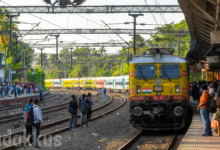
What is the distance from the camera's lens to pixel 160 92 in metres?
12.1

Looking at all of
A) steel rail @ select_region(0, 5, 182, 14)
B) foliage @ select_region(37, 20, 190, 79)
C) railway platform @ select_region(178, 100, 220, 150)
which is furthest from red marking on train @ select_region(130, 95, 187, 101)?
foliage @ select_region(37, 20, 190, 79)

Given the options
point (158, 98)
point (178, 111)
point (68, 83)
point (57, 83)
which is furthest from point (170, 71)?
point (57, 83)

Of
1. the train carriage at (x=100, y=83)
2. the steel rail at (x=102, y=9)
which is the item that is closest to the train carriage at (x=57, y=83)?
the train carriage at (x=100, y=83)

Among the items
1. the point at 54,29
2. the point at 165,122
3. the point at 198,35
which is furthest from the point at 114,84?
the point at 165,122

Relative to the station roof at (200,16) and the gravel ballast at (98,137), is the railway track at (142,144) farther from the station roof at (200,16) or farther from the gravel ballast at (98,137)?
the station roof at (200,16)

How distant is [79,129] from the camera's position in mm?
14469

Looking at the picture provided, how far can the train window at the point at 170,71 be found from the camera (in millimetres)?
12180

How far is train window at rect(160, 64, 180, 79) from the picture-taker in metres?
12.2

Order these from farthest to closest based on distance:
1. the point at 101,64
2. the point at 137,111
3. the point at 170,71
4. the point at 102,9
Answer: the point at 101,64
the point at 102,9
the point at 170,71
the point at 137,111

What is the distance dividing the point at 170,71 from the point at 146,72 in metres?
0.90

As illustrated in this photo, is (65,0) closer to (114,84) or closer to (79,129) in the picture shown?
(79,129)

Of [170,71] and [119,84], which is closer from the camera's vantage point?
[170,71]

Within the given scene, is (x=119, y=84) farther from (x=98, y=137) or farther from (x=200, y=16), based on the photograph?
(x=200, y=16)

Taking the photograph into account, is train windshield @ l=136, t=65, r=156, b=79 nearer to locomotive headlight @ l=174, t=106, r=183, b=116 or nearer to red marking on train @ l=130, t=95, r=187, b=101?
red marking on train @ l=130, t=95, r=187, b=101
